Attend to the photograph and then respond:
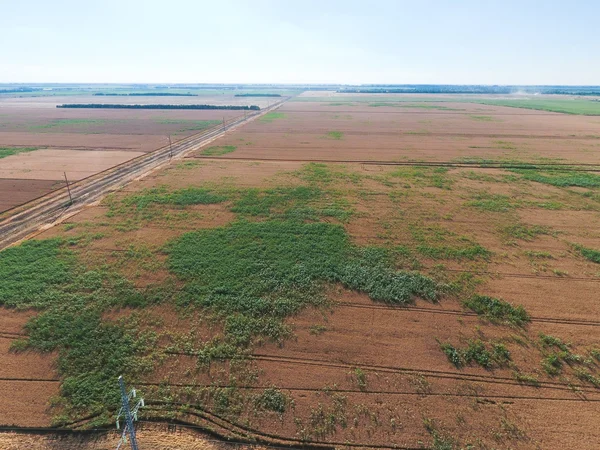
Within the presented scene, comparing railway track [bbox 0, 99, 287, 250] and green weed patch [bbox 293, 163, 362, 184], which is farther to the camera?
green weed patch [bbox 293, 163, 362, 184]

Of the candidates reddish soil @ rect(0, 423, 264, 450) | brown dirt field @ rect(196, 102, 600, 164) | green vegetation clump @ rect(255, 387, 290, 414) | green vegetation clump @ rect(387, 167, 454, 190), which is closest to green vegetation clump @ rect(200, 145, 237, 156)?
brown dirt field @ rect(196, 102, 600, 164)

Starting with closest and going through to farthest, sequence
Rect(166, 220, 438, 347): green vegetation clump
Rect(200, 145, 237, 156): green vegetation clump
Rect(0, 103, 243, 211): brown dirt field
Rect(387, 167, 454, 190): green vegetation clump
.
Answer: Rect(166, 220, 438, 347): green vegetation clump < Rect(0, 103, 243, 211): brown dirt field < Rect(387, 167, 454, 190): green vegetation clump < Rect(200, 145, 237, 156): green vegetation clump

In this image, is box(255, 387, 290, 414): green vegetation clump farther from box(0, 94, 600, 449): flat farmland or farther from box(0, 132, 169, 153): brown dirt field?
box(0, 132, 169, 153): brown dirt field

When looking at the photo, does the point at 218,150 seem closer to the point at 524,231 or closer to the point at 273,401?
the point at 524,231

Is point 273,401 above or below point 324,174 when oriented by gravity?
below

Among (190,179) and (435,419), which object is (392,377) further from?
(190,179)

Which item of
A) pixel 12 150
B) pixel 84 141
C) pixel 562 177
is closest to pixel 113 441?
pixel 562 177
